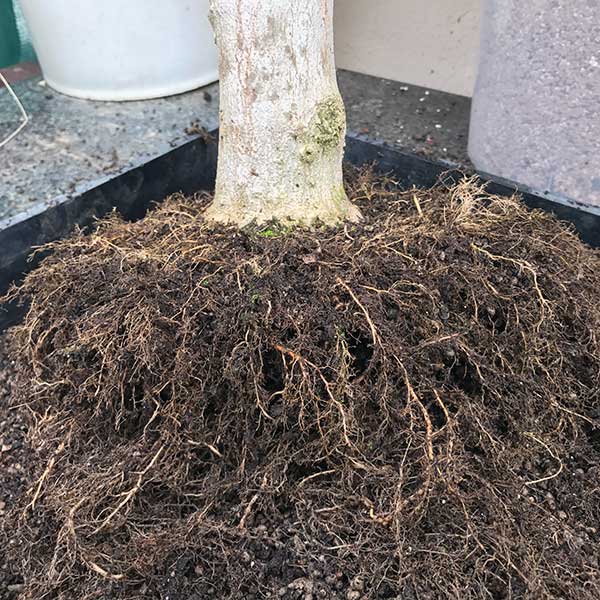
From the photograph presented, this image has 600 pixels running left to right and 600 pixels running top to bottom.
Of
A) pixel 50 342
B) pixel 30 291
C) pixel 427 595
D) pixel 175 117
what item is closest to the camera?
pixel 427 595

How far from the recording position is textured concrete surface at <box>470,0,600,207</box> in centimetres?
111

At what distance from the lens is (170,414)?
90 centimetres

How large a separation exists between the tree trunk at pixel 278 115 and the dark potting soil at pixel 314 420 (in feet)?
0.25

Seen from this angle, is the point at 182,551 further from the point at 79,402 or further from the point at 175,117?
the point at 175,117

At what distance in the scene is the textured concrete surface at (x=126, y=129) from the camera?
144 centimetres

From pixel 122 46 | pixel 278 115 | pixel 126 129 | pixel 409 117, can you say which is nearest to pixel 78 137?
pixel 126 129

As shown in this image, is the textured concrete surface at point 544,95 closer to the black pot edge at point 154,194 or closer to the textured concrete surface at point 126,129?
the black pot edge at point 154,194

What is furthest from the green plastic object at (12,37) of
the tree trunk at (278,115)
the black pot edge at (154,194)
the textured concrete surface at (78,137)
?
the tree trunk at (278,115)

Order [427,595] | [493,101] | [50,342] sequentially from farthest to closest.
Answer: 1. [493,101]
2. [50,342]
3. [427,595]

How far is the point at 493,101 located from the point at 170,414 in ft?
3.14

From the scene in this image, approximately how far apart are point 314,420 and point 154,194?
85 cm

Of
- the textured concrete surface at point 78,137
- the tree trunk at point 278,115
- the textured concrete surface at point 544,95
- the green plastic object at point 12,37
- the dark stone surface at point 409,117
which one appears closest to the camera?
the tree trunk at point 278,115

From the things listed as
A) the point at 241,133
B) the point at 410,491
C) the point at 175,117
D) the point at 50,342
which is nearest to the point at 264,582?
the point at 410,491

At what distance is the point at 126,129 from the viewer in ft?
5.43
